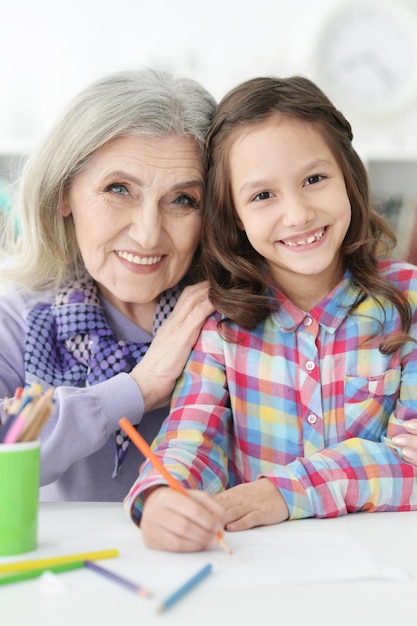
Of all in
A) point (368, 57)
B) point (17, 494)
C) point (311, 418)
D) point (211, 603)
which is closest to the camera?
point (211, 603)

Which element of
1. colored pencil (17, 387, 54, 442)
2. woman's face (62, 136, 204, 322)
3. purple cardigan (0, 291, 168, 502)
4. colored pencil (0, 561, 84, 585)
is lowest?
purple cardigan (0, 291, 168, 502)

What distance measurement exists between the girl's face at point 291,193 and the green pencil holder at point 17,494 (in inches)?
25.6

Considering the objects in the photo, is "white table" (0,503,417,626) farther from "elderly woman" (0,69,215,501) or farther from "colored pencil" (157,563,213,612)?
"elderly woman" (0,69,215,501)

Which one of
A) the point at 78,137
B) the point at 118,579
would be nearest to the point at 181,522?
the point at 118,579

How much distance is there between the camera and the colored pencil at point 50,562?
0.93 metres

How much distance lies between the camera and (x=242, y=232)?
5.41ft

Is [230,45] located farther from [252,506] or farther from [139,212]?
[252,506]

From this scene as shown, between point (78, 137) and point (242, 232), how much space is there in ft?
1.19

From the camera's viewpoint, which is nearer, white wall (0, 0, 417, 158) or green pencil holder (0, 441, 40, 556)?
green pencil holder (0, 441, 40, 556)

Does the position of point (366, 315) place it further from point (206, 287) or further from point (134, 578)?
point (134, 578)

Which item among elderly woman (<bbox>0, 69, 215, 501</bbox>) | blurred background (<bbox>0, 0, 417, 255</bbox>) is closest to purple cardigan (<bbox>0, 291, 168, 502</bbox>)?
elderly woman (<bbox>0, 69, 215, 501</bbox>)

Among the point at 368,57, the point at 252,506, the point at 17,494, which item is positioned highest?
the point at 368,57

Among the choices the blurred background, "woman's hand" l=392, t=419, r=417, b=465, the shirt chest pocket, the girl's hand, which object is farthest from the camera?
the blurred background

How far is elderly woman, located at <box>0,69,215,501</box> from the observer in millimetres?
1521
